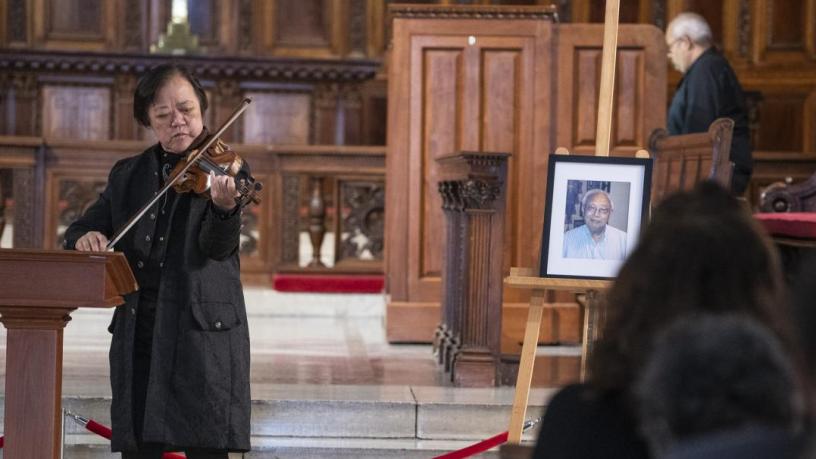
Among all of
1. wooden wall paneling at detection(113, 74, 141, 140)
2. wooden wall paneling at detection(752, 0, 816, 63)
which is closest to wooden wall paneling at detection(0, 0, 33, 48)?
wooden wall paneling at detection(113, 74, 141, 140)

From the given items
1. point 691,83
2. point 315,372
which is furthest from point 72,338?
point 691,83

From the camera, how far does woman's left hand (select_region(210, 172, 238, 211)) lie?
3520mm

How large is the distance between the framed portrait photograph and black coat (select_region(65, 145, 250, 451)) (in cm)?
101

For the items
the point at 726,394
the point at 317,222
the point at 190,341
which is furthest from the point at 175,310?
the point at 317,222

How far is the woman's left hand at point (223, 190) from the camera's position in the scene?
3.52 metres

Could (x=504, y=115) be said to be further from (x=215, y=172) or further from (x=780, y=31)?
(x=780, y=31)

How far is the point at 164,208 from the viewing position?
148 inches

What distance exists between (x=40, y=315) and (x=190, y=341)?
0.41m

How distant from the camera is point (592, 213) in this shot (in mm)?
4113

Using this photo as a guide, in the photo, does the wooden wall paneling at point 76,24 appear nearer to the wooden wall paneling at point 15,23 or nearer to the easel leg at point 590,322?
the wooden wall paneling at point 15,23

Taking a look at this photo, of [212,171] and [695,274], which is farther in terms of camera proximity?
[212,171]

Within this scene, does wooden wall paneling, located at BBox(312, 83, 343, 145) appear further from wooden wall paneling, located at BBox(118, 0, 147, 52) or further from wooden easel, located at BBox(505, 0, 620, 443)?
wooden easel, located at BBox(505, 0, 620, 443)

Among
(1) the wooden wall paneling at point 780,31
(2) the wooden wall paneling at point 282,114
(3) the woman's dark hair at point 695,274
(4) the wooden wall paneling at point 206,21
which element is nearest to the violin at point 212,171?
(3) the woman's dark hair at point 695,274

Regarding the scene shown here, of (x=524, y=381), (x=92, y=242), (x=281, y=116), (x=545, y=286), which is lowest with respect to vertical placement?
(x=524, y=381)
